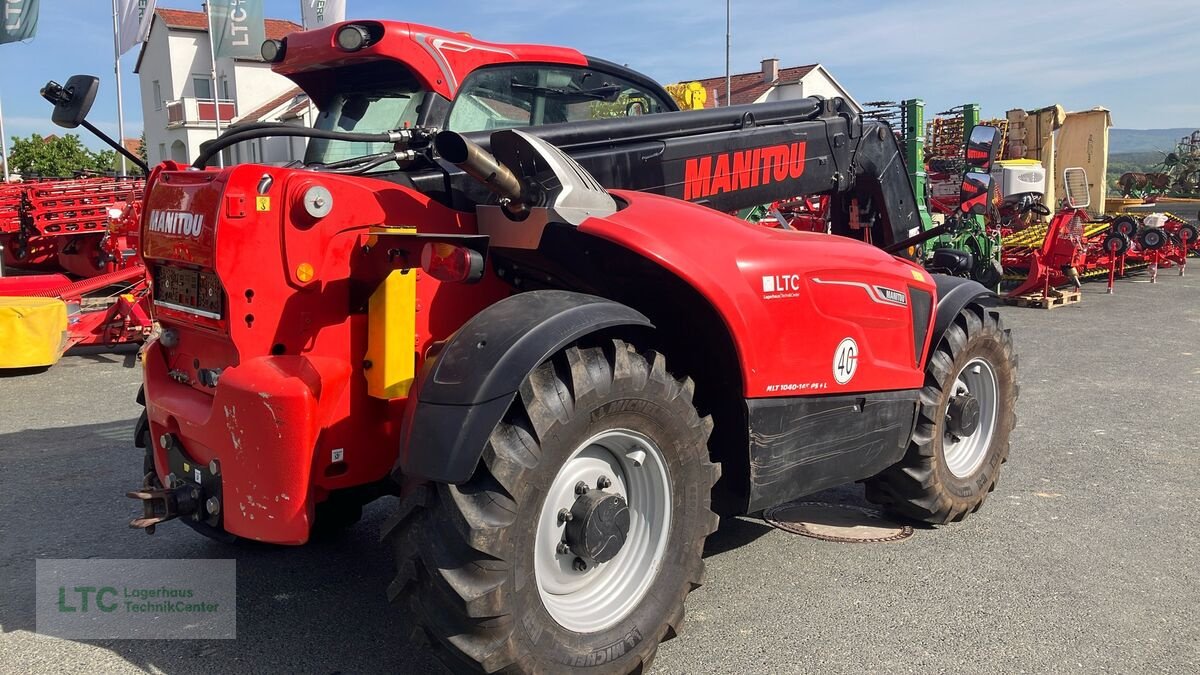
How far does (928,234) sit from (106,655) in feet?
14.3

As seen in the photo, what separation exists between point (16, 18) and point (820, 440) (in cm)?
2264

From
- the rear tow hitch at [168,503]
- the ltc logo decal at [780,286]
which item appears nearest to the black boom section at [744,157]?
the ltc logo decal at [780,286]

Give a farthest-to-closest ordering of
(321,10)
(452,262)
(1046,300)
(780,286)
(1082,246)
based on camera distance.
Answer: (321,10) → (1082,246) → (1046,300) → (780,286) → (452,262)

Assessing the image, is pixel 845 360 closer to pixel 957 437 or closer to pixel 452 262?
pixel 957 437

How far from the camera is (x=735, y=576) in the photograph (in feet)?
13.3

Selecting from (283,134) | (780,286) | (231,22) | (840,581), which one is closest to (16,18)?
(231,22)

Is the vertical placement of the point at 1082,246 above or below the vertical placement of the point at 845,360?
above

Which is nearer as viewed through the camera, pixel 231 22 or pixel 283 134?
pixel 283 134

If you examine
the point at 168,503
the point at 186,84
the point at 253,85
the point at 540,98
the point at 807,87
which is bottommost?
the point at 168,503

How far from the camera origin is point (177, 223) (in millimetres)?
3268

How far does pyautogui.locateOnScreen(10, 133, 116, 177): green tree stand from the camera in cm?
3706

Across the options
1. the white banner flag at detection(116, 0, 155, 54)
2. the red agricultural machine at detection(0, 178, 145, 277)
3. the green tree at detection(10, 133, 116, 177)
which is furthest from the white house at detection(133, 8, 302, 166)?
the red agricultural machine at detection(0, 178, 145, 277)

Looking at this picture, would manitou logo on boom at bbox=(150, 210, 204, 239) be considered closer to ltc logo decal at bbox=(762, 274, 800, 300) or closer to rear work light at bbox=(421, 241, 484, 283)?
rear work light at bbox=(421, 241, 484, 283)

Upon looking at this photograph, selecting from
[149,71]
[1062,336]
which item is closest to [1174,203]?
[1062,336]
